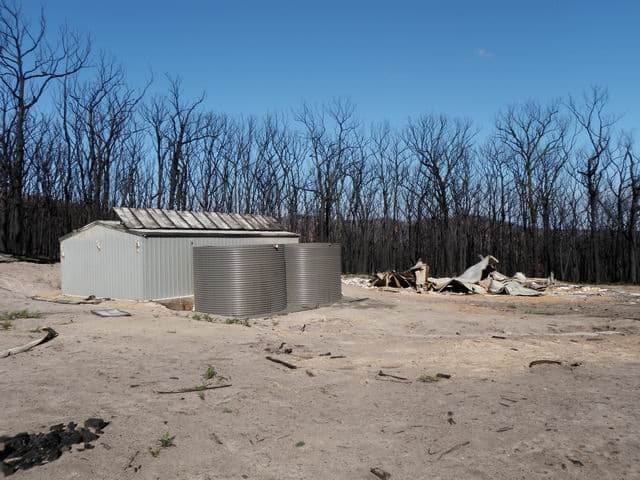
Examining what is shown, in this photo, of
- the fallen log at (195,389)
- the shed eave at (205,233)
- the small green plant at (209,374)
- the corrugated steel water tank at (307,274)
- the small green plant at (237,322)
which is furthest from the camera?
the corrugated steel water tank at (307,274)

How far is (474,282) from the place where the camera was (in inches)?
883

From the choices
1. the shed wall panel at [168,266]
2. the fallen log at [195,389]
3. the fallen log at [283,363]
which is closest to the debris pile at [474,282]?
the shed wall panel at [168,266]

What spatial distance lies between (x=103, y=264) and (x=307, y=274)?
A: 21.2 ft

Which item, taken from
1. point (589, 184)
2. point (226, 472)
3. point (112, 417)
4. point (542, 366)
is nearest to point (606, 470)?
point (226, 472)

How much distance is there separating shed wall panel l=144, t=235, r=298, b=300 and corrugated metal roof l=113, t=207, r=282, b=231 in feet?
2.57

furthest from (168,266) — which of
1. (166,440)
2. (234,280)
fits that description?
(166,440)

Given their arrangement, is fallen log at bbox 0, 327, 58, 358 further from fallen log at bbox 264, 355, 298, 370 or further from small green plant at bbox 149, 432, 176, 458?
small green plant at bbox 149, 432, 176, 458

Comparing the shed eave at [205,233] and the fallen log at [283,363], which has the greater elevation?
the shed eave at [205,233]

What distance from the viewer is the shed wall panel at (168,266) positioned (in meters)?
15.6

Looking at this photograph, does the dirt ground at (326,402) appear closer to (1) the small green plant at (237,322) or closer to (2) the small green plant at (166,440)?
(2) the small green plant at (166,440)

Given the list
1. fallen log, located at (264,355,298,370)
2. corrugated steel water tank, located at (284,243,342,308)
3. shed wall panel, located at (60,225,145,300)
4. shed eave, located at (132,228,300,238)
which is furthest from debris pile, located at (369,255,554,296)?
fallen log, located at (264,355,298,370)

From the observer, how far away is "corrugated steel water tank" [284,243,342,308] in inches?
637

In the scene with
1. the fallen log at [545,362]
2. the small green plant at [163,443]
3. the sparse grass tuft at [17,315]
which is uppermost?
the sparse grass tuft at [17,315]

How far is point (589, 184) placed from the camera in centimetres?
2966
